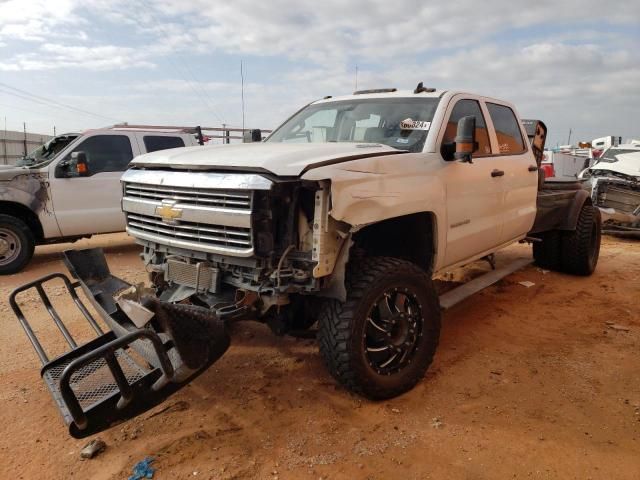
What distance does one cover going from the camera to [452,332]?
181 inches

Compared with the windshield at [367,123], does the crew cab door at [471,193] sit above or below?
below

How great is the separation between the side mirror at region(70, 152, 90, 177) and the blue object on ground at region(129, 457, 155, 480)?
5.42m

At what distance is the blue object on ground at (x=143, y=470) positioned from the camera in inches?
101

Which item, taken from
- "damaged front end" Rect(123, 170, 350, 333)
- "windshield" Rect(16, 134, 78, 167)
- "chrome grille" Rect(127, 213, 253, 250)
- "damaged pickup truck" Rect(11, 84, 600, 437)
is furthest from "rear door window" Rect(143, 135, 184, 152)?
"damaged front end" Rect(123, 170, 350, 333)

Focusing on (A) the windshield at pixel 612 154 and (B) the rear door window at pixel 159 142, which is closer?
(B) the rear door window at pixel 159 142

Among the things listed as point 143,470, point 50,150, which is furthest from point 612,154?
point 143,470

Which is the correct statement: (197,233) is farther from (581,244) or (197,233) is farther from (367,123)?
(581,244)

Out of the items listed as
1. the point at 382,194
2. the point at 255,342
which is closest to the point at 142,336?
the point at 382,194

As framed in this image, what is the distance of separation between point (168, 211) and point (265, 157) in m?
0.77

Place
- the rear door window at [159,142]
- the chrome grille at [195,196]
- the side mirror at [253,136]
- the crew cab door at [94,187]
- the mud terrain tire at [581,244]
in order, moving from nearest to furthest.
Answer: the chrome grille at [195,196]
the side mirror at [253,136]
the mud terrain tire at [581,244]
the crew cab door at [94,187]
the rear door window at [159,142]

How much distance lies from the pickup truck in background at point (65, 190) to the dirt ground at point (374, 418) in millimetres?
2628


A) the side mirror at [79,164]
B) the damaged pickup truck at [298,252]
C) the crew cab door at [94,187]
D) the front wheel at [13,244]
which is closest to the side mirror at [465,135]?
the damaged pickup truck at [298,252]

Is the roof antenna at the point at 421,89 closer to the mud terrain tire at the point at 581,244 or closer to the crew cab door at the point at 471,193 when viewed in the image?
the crew cab door at the point at 471,193

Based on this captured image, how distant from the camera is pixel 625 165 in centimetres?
1070
